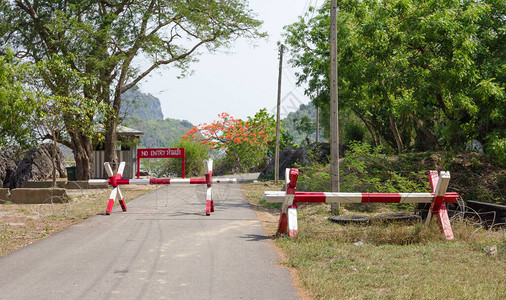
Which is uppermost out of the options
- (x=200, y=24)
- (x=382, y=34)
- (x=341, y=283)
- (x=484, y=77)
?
(x=200, y=24)

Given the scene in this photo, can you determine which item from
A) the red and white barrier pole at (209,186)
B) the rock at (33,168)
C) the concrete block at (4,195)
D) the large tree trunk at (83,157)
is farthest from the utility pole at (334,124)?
the rock at (33,168)

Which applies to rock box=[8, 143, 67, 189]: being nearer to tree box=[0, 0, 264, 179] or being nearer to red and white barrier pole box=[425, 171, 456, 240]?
tree box=[0, 0, 264, 179]

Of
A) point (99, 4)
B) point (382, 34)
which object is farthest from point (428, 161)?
point (99, 4)

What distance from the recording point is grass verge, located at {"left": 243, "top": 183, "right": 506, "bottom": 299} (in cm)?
504

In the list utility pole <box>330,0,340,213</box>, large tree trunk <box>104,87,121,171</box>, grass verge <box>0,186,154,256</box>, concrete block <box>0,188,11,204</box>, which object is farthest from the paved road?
large tree trunk <box>104,87,121,171</box>

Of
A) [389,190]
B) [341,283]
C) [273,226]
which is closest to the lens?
[341,283]

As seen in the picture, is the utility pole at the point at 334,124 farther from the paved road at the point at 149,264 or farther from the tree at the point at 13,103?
the tree at the point at 13,103

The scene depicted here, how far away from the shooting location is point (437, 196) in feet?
27.1

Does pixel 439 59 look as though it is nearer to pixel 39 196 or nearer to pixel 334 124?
pixel 334 124

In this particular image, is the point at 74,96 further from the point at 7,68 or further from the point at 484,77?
the point at 484,77

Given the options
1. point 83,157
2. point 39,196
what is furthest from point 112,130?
point 39,196

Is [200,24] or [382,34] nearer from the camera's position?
[382,34]

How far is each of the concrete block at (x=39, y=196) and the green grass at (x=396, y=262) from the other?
8424mm

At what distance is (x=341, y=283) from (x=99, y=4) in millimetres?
20996
